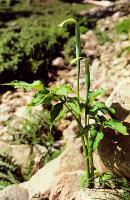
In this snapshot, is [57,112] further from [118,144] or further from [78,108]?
[118,144]

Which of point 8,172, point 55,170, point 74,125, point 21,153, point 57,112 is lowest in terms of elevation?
point 55,170

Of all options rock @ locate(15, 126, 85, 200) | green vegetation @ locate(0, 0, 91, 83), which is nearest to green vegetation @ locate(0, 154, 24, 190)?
rock @ locate(15, 126, 85, 200)

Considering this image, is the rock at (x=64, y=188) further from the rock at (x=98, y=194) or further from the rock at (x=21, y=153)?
the rock at (x=21, y=153)

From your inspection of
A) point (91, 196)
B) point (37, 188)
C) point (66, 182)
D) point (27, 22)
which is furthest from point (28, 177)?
point (27, 22)

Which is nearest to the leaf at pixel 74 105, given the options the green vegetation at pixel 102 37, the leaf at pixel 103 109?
the leaf at pixel 103 109

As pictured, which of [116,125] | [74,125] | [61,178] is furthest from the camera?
[74,125]

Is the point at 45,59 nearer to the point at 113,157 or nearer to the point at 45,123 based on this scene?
the point at 45,123

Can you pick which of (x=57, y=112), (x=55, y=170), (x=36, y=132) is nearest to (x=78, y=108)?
(x=57, y=112)
